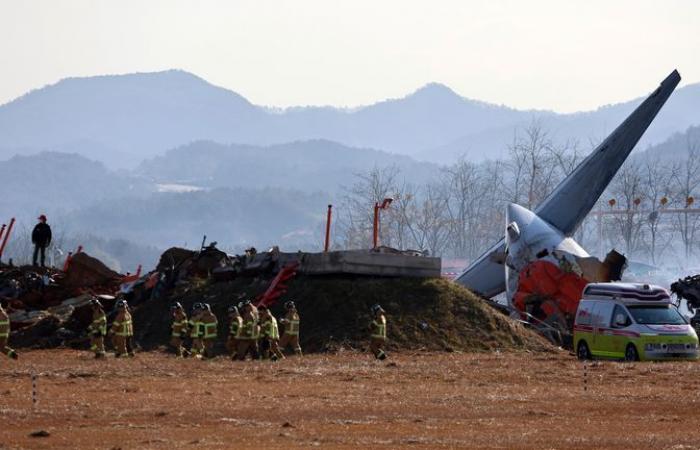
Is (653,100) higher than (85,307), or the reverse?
(653,100)

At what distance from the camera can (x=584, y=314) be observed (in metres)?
A: 39.7

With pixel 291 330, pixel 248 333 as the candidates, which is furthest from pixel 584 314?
pixel 248 333

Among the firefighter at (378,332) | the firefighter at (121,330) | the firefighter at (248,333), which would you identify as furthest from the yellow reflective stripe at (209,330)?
the firefighter at (378,332)

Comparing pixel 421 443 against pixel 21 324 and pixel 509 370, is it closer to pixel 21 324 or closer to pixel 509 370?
pixel 509 370

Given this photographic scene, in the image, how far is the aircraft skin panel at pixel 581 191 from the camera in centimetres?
5828

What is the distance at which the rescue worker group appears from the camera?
37.7 metres

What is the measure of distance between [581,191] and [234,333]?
24.9 meters

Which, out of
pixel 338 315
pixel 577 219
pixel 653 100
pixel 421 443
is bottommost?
pixel 421 443

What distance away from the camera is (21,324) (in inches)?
1859

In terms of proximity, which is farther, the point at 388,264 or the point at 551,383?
the point at 388,264

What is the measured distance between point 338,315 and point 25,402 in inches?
702

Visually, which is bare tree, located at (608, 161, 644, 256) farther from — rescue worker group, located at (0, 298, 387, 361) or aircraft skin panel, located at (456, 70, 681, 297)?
rescue worker group, located at (0, 298, 387, 361)

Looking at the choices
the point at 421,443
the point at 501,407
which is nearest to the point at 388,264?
the point at 501,407

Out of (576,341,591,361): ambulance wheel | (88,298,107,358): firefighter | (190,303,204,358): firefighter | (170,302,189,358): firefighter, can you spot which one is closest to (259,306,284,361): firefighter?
(190,303,204,358): firefighter
